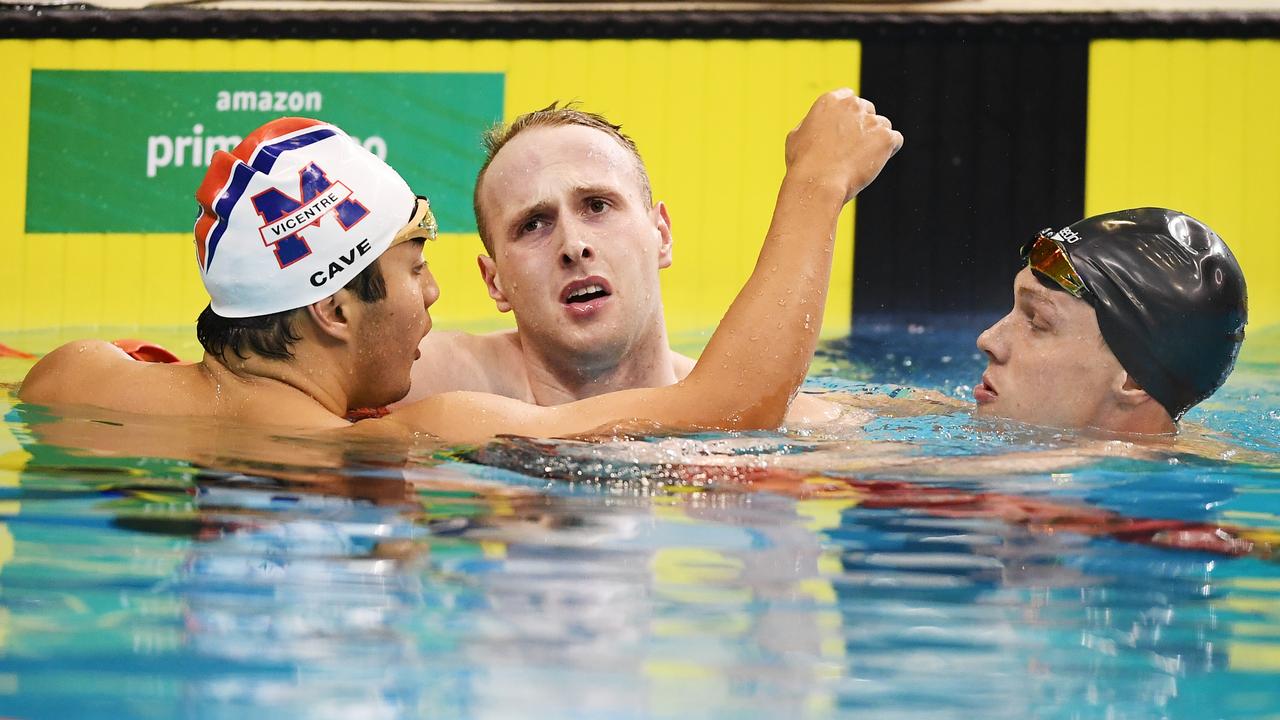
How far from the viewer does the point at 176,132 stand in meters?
6.81

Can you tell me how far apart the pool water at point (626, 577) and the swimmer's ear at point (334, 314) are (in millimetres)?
244

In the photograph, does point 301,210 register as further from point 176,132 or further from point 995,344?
point 176,132

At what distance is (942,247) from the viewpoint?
6.84 meters

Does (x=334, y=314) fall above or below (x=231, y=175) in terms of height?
below

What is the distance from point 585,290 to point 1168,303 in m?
1.37

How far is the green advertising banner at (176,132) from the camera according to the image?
6809 millimetres

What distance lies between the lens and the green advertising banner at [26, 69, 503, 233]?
22.3ft

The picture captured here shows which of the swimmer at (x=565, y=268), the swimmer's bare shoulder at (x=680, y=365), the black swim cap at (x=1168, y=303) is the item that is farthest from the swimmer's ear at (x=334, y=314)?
the black swim cap at (x=1168, y=303)

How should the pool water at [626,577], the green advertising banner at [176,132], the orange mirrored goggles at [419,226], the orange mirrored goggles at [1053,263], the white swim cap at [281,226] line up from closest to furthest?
1. the pool water at [626,577]
2. the white swim cap at [281,226]
3. the orange mirrored goggles at [419,226]
4. the orange mirrored goggles at [1053,263]
5. the green advertising banner at [176,132]

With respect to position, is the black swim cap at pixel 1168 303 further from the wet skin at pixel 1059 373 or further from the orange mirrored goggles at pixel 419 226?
the orange mirrored goggles at pixel 419 226

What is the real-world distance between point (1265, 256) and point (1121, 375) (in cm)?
391

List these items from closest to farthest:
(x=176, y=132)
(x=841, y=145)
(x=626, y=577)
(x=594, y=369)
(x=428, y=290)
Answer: (x=626, y=577), (x=841, y=145), (x=428, y=290), (x=594, y=369), (x=176, y=132)

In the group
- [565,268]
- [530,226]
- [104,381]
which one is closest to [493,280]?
[530,226]

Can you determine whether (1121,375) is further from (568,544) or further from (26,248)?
(26,248)
